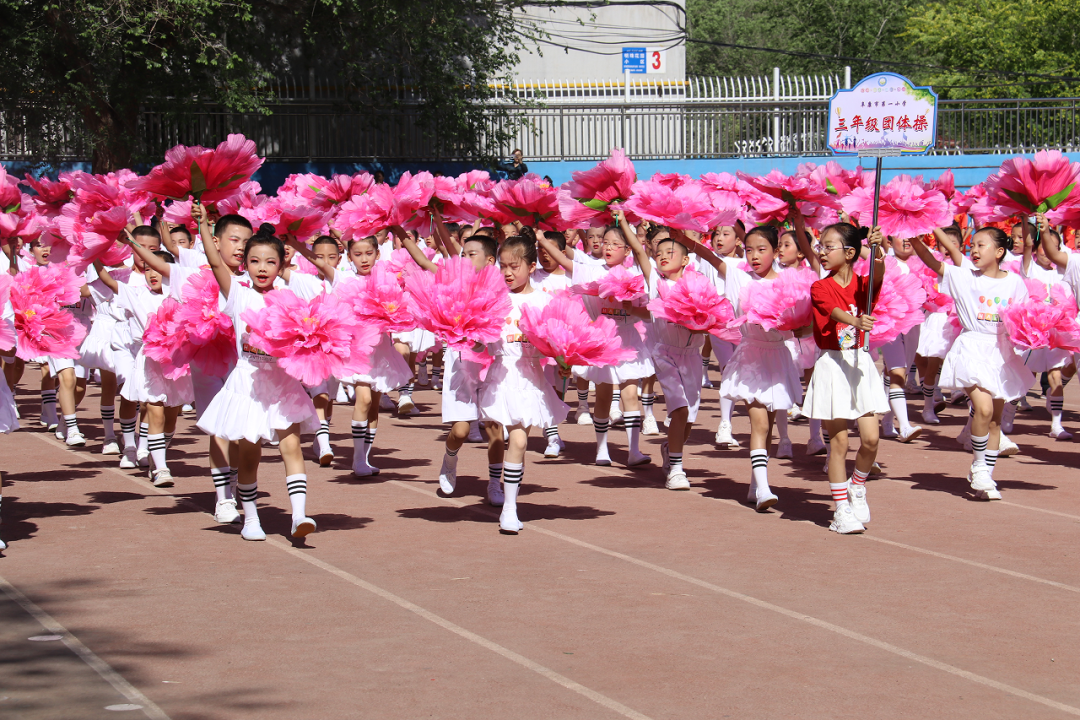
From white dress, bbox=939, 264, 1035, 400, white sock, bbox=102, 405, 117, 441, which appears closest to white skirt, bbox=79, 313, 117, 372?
white sock, bbox=102, 405, 117, 441

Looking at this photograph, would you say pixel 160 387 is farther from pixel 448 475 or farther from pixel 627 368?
A: pixel 627 368

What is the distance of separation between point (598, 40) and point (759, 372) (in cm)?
2910

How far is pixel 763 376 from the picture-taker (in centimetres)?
910

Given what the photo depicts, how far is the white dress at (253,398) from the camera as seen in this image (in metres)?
7.51

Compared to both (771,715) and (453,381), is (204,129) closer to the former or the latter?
(453,381)

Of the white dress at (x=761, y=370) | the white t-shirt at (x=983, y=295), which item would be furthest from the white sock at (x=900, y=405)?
the white dress at (x=761, y=370)

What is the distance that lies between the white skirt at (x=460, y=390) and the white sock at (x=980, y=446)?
377 cm

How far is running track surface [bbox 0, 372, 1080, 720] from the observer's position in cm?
511

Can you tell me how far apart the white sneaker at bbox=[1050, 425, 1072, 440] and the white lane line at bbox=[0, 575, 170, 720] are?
32.2 feet

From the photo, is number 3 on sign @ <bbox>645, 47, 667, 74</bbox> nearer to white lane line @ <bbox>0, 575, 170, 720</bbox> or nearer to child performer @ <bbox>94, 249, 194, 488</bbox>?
child performer @ <bbox>94, 249, 194, 488</bbox>

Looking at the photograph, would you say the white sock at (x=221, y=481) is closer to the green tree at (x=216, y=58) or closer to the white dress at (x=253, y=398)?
the white dress at (x=253, y=398)

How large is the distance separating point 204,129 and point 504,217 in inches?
735

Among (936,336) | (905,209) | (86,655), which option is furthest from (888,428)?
(86,655)

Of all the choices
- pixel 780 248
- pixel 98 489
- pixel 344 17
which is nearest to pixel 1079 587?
pixel 780 248
